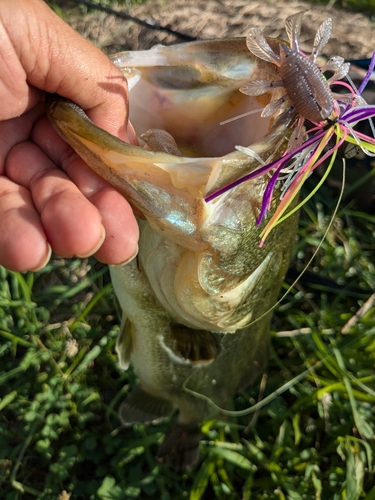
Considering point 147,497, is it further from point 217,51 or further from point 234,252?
point 217,51

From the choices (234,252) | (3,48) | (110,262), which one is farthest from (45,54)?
(234,252)

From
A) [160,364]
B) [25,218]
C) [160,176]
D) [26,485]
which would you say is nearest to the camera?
[160,176]

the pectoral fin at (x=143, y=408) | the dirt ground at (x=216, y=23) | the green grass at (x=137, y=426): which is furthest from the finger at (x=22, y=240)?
the dirt ground at (x=216, y=23)

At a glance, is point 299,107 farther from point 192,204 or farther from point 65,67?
point 65,67

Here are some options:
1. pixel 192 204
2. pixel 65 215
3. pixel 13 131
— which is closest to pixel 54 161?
pixel 13 131

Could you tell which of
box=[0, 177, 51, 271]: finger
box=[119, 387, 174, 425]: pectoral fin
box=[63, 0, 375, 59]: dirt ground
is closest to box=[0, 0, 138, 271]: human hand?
box=[0, 177, 51, 271]: finger

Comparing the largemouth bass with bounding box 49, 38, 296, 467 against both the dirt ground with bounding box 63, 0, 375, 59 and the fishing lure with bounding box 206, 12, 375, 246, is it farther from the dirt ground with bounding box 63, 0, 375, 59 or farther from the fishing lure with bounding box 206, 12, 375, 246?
the dirt ground with bounding box 63, 0, 375, 59

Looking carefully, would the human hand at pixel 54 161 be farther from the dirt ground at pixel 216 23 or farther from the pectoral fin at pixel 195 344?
the dirt ground at pixel 216 23
